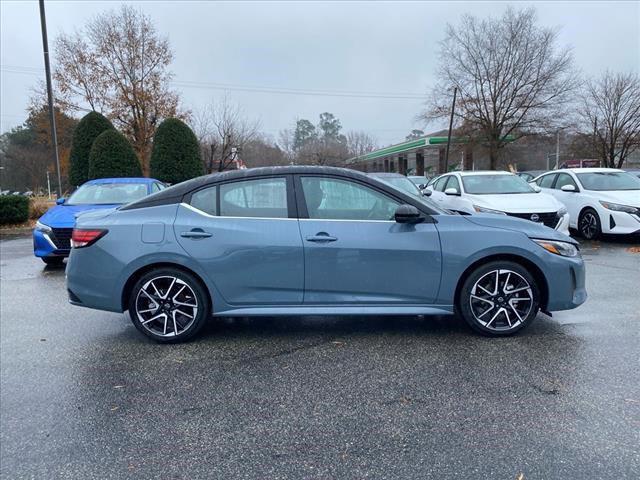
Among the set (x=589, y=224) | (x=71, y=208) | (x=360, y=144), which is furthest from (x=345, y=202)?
(x=360, y=144)

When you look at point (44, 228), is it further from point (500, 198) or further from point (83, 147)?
point (83, 147)

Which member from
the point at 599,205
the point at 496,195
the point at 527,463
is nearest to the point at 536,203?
the point at 496,195

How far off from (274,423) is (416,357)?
1443mm

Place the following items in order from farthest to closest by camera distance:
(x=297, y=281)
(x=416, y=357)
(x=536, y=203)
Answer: (x=536, y=203), (x=297, y=281), (x=416, y=357)

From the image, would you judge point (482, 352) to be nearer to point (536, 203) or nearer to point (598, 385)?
point (598, 385)

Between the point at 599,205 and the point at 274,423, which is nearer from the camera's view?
the point at 274,423

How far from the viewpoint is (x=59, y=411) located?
10.3 feet

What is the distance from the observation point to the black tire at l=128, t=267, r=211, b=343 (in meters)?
4.21

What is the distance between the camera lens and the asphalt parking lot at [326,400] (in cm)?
254

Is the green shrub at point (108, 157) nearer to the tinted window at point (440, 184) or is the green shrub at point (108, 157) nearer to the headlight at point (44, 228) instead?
the headlight at point (44, 228)

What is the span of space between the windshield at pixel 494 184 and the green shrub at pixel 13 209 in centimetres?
1272

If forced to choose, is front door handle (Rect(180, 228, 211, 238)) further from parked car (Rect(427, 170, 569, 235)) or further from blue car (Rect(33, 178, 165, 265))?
parked car (Rect(427, 170, 569, 235))

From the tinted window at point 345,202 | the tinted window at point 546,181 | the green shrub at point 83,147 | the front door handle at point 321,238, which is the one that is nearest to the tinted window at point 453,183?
the tinted window at point 546,181

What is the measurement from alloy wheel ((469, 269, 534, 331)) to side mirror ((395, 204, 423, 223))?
0.82m
